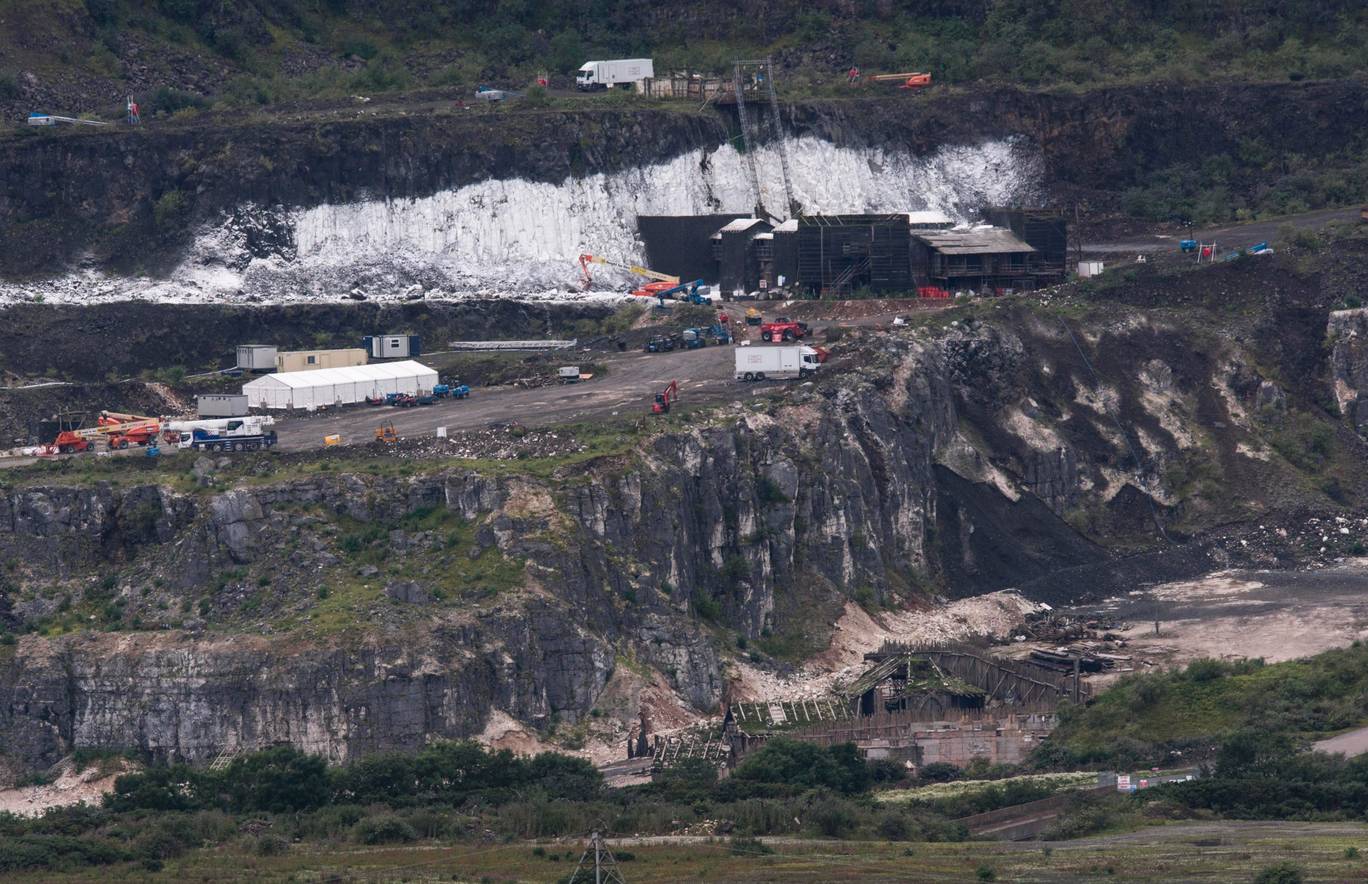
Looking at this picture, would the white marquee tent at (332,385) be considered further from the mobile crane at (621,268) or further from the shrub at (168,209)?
the mobile crane at (621,268)

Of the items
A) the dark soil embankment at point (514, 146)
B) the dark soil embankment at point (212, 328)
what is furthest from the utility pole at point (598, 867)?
the dark soil embankment at point (514, 146)

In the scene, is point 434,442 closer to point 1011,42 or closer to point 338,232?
point 338,232

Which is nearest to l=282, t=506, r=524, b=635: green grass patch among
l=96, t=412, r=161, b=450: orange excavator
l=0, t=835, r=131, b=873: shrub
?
l=96, t=412, r=161, b=450: orange excavator

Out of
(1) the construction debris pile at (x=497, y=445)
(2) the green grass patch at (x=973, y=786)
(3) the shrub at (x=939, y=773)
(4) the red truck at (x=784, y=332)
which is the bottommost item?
(3) the shrub at (x=939, y=773)

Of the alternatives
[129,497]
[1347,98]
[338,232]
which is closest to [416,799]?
Answer: [129,497]

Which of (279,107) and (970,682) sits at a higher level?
(279,107)

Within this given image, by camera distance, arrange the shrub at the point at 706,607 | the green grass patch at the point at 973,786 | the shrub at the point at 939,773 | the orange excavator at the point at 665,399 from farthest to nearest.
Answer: the orange excavator at the point at 665,399, the shrub at the point at 706,607, the shrub at the point at 939,773, the green grass patch at the point at 973,786
